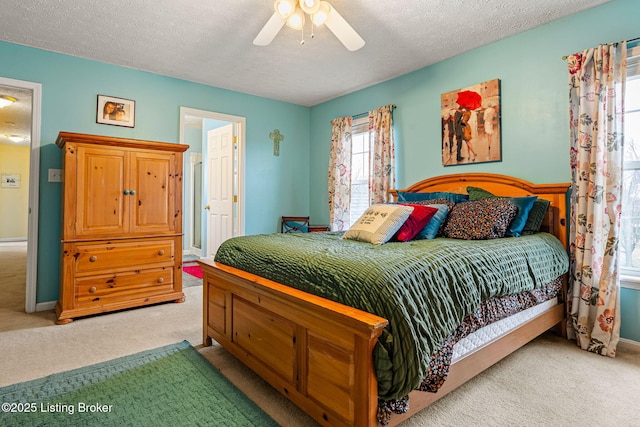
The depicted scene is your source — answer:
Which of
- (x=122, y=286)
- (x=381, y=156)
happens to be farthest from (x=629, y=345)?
(x=122, y=286)

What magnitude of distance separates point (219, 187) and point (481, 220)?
3763 millimetres

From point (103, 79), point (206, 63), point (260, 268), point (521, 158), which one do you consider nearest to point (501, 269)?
point (260, 268)

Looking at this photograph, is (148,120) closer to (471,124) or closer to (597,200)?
(471,124)

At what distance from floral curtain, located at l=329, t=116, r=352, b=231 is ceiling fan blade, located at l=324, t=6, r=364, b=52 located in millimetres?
1999

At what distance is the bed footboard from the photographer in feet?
3.87

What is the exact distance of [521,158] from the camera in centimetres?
283

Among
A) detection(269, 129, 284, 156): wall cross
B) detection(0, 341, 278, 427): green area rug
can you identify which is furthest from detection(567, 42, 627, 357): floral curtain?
detection(269, 129, 284, 156): wall cross

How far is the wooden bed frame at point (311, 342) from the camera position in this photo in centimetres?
119

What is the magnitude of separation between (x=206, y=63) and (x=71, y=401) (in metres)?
3.05

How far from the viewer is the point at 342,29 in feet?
7.25

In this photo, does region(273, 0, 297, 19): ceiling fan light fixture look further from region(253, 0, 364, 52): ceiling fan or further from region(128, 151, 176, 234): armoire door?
region(128, 151, 176, 234): armoire door

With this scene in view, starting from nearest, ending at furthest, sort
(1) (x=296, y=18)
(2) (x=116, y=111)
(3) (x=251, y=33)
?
1. (1) (x=296, y=18)
2. (3) (x=251, y=33)
3. (2) (x=116, y=111)

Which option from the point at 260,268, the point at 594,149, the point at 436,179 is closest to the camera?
the point at 260,268

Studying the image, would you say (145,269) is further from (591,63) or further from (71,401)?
(591,63)
